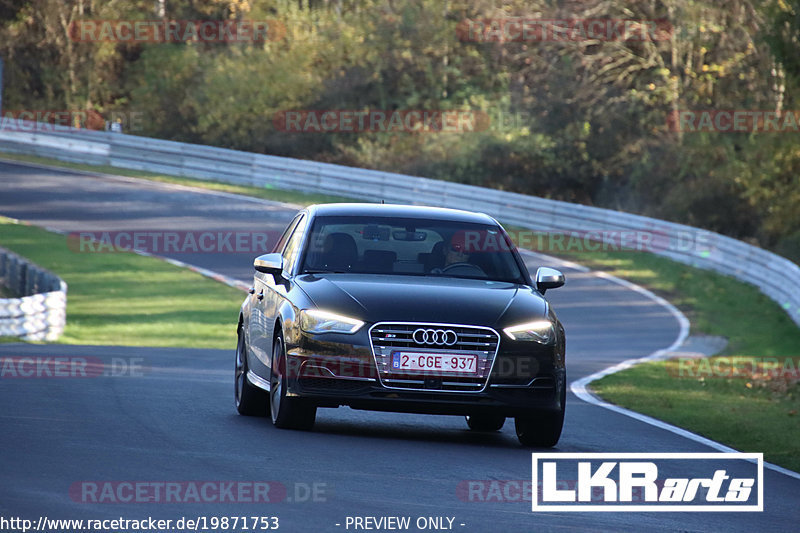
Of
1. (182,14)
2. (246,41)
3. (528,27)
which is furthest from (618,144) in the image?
(182,14)

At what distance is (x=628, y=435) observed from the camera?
1184 cm

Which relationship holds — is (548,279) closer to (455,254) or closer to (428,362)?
(455,254)

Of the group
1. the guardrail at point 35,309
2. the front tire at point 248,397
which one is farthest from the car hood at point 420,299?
the guardrail at point 35,309

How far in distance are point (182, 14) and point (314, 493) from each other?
5421cm

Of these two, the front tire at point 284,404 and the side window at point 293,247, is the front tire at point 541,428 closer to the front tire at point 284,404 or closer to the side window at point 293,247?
the front tire at point 284,404

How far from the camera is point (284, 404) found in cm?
998

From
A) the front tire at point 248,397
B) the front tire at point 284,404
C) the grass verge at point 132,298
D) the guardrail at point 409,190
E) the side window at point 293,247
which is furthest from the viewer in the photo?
the guardrail at point 409,190

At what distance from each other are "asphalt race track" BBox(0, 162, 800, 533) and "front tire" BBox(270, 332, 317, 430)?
111mm

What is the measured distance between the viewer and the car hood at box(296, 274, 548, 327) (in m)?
9.63

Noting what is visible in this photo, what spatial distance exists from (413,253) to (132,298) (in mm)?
17227

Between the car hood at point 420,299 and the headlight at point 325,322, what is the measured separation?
5cm

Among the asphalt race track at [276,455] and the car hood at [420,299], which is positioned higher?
the car hood at [420,299]

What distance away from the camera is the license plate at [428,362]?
9.59m

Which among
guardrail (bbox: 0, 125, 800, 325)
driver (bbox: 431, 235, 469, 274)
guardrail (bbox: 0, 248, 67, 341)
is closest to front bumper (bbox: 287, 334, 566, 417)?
driver (bbox: 431, 235, 469, 274)
